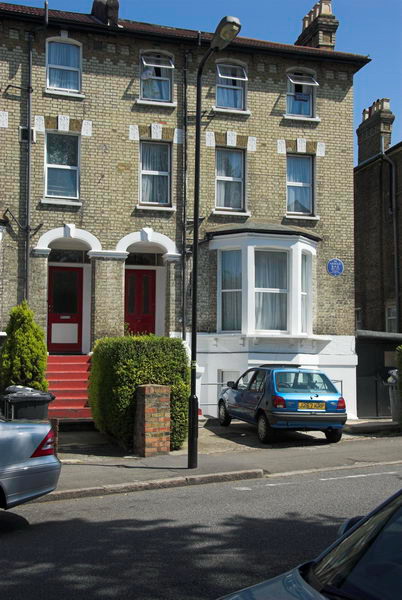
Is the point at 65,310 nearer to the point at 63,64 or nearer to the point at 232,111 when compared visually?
the point at 63,64

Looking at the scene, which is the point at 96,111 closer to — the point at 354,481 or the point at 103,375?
the point at 103,375

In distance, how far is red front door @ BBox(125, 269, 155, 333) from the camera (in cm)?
1977

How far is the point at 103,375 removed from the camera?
1326cm

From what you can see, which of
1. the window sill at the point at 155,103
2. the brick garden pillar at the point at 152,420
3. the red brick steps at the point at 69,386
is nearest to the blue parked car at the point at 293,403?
the brick garden pillar at the point at 152,420

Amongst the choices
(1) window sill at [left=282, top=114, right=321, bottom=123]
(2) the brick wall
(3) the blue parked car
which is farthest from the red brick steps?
(1) window sill at [left=282, top=114, right=321, bottom=123]

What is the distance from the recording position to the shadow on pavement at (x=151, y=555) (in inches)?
208

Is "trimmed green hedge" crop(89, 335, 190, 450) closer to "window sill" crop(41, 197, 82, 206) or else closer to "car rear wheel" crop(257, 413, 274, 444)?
"car rear wheel" crop(257, 413, 274, 444)

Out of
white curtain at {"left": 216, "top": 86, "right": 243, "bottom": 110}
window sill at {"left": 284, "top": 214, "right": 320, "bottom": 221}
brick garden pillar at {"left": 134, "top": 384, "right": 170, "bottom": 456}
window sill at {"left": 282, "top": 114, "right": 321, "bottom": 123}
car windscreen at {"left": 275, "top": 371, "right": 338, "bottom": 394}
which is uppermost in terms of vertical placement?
white curtain at {"left": 216, "top": 86, "right": 243, "bottom": 110}

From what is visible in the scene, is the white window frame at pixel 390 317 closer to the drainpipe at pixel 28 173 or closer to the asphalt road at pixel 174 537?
the drainpipe at pixel 28 173

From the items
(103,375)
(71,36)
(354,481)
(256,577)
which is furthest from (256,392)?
(71,36)

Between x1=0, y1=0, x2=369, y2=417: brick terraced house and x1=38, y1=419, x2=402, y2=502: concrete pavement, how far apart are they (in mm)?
3356

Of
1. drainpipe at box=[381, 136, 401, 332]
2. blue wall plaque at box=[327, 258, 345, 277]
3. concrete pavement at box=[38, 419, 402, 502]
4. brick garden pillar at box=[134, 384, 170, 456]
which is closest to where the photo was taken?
concrete pavement at box=[38, 419, 402, 502]

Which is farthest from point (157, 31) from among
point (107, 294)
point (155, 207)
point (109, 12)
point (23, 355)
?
point (23, 355)

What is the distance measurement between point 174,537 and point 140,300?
13.4m
